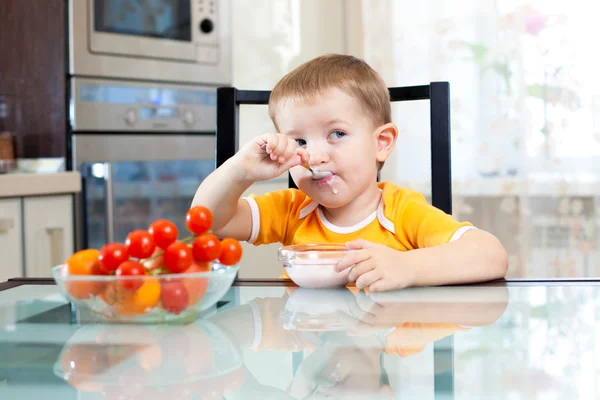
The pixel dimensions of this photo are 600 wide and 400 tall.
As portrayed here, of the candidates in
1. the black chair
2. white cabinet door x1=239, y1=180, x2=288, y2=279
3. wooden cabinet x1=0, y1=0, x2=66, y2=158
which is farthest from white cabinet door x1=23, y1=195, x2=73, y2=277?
the black chair

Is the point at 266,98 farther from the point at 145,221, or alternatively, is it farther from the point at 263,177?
the point at 145,221

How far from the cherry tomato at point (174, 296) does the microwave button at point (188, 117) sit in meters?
1.99

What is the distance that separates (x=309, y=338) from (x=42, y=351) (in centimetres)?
24

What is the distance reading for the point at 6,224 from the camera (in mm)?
2043

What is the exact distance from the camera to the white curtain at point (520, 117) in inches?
98.3

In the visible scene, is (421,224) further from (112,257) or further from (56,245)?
(56,245)

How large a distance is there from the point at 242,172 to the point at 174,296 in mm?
489

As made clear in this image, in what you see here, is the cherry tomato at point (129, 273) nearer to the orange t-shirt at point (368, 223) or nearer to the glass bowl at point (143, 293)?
the glass bowl at point (143, 293)

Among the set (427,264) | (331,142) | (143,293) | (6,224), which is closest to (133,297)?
(143,293)

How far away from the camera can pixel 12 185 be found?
203cm

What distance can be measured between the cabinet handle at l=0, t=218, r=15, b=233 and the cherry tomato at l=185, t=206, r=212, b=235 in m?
1.42

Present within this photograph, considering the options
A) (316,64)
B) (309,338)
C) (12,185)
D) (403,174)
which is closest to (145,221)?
(12,185)

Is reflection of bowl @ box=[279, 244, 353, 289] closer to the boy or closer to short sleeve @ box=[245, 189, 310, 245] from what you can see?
the boy

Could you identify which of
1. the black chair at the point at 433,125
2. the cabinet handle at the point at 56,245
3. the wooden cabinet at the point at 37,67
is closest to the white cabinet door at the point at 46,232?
the cabinet handle at the point at 56,245
